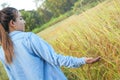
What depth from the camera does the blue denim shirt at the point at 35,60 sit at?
9.41 feet

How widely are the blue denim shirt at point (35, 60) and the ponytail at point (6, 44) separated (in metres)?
0.03

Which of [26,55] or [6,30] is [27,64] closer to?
[26,55]

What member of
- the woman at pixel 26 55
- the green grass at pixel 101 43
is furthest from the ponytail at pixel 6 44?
the green grass at pixel 101 43

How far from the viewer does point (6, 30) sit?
3.02 metres

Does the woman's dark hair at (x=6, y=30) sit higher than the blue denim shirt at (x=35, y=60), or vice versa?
the woman's dark hair at (x=6, y=30)

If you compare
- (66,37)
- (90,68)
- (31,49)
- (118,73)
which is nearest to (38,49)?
(31,49)

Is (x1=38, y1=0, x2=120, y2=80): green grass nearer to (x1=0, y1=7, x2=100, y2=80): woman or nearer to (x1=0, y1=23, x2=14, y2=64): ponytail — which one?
(x1=0, y1=7, x2=100, y2=80): woman

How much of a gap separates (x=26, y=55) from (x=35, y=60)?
8cm

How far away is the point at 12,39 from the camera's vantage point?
2961mm

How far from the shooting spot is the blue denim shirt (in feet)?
9.41

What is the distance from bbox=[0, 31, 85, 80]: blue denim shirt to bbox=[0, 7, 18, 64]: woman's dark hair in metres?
0.04

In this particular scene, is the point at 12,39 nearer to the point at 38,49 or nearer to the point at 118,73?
the point at 38,49

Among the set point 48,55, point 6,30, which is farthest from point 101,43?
point 6,30

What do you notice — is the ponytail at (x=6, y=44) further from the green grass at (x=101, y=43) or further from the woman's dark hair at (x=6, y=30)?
the green grass at (x=101, y=43)
